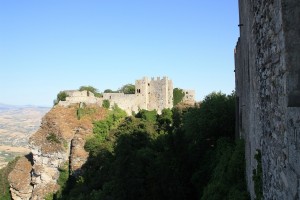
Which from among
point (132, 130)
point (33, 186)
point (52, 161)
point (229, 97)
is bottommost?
point (33, 186)

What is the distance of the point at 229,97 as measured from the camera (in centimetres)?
2481

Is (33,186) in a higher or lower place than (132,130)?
lower

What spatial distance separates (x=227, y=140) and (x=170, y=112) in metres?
26.0

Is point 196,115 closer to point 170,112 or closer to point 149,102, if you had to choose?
point 170,112

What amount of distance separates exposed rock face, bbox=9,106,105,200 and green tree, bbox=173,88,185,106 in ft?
40.3

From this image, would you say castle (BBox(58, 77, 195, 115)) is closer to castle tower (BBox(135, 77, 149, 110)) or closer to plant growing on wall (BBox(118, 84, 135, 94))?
castle tower (BBox(135, 77, 149, 110))

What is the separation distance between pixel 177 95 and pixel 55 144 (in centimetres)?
1940

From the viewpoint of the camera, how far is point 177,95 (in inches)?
2195

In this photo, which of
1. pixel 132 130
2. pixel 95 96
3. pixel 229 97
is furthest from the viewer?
pixel 95 96

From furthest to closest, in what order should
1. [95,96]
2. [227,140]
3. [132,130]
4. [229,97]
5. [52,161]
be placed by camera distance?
[95,96], [52,161], [132,130], [229,97], [227,140]

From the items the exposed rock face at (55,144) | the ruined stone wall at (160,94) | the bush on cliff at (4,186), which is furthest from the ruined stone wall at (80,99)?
the bush on cliff at (4,186)

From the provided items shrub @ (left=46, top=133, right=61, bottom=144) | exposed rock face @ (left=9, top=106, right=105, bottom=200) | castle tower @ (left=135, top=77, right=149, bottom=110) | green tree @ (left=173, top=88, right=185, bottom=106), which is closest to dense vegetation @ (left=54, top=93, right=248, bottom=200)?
exposed rock face @ (left=9, top=106, right=105, bottom=200)

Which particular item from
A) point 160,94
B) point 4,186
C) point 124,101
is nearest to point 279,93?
point 124,101

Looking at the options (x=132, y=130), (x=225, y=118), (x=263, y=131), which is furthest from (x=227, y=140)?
(x=132, y=130)
